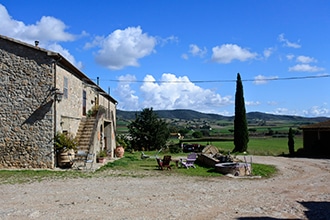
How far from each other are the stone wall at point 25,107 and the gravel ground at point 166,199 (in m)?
4.67

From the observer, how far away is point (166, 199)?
995cm

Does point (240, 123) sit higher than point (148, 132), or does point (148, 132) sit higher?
point (240, 123)

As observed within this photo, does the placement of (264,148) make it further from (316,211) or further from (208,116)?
(208,116)

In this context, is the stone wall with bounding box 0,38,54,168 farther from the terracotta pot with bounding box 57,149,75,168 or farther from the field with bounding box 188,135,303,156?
the field with bounding box 188,135,303,156

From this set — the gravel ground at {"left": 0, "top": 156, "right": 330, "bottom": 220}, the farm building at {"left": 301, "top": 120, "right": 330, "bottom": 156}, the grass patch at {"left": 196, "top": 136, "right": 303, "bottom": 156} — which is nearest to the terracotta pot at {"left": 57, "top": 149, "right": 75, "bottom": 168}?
the gravel ground at {"left": 0, "top": 156, "right": 330, "bottom": 220}

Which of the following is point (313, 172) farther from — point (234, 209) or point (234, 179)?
point (234, 209)

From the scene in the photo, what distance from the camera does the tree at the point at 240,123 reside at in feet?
113

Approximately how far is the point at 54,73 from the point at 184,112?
12917 centimetres

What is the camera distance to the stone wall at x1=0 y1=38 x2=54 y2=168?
17.2 m

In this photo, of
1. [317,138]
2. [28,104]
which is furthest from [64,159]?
[317,138]

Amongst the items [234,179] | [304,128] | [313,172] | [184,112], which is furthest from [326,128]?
[184,112]

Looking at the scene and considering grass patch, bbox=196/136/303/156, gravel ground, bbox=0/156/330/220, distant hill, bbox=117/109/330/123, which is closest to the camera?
gravel ground, bbox=0/156/330/220

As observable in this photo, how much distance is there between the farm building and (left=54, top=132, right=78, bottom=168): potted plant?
21.8m

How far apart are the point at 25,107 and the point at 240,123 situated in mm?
23400
